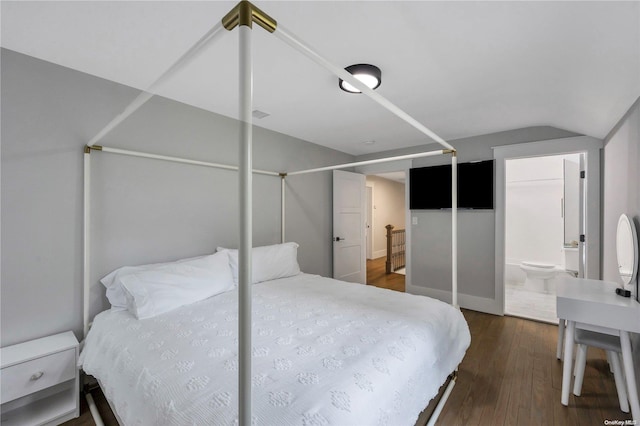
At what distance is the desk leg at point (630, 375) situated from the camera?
5.02ft

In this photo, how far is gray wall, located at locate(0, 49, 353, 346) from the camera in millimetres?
1718

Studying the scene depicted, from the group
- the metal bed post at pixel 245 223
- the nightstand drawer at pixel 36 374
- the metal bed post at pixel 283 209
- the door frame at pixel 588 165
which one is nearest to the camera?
the metal bed post at pixel 245 223

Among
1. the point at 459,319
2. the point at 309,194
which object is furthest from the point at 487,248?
the point at 309,194

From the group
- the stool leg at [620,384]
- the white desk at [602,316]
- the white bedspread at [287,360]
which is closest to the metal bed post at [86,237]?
the white bedspread at [287,360]

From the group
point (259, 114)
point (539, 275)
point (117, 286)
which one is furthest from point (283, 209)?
point (539, 275)

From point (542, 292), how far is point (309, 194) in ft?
13.2

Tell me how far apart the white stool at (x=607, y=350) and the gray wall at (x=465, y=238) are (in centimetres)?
158

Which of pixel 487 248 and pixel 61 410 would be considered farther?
pixel 487 248

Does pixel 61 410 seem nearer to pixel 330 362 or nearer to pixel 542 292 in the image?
pixel 330 362

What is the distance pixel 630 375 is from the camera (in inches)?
61.8

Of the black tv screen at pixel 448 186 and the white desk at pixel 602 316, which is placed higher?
the black tv screen at pixel 448 186

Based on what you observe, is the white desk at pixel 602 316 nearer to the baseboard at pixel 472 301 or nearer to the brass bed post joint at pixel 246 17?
the baseboard at pixel 472 301

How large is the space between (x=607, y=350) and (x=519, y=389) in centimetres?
62

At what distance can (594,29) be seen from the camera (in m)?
1.31
